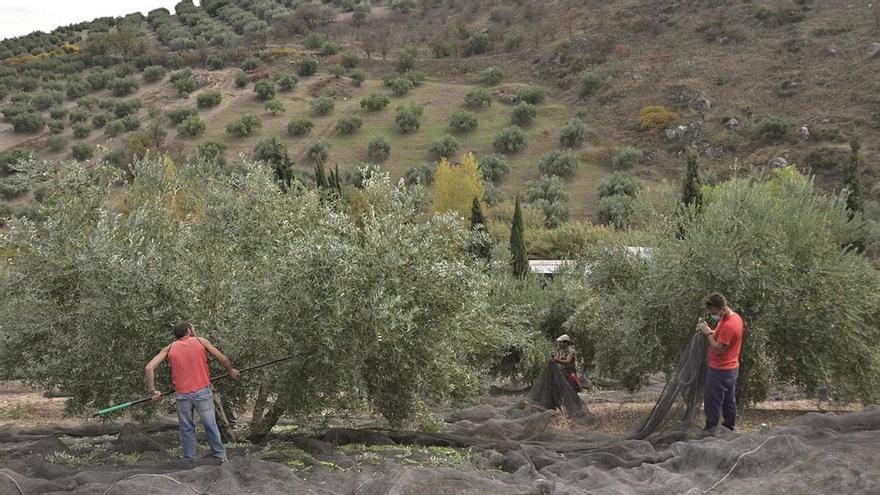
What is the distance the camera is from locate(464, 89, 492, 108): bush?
74.2m

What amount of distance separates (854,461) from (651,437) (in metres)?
3.56

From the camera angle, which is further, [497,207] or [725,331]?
[497,207]

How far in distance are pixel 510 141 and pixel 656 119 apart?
1338 cm

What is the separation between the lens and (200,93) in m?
78.6

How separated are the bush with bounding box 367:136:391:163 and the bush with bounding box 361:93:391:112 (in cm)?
1115

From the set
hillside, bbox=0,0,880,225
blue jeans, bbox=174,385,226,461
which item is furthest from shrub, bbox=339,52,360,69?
blue jeans, bbox=174,385,226,461

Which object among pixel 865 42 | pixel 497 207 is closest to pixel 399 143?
pixel 497 207

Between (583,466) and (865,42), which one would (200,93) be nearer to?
(865,42)

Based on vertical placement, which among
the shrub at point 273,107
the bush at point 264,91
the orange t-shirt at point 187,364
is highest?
the bush at point 264,91

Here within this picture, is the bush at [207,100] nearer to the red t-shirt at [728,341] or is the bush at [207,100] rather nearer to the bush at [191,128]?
the bush at [191,128]

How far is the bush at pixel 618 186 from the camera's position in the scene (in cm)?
5403

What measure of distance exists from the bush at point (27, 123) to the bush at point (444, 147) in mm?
36198

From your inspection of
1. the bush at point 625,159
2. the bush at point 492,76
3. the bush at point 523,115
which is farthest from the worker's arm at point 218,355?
the bush at point 492,76

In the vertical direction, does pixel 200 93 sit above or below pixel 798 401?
above
